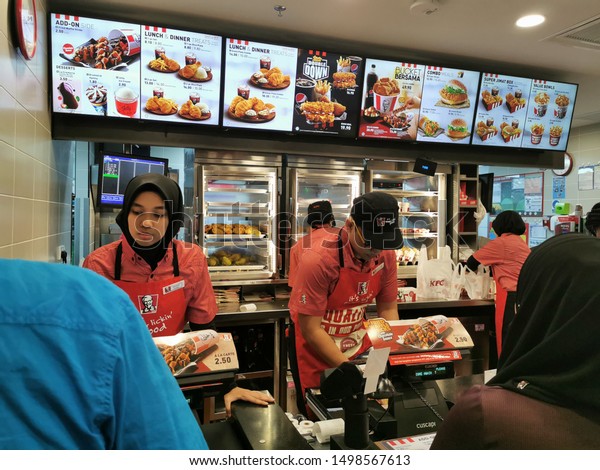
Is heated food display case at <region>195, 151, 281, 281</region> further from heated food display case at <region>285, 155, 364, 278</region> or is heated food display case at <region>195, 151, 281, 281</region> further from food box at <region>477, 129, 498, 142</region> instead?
food box at <region>477, 129, 498, 142</region>

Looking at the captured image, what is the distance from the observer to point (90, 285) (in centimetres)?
53

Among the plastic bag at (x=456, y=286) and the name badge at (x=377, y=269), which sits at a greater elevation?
the name badge at (x=377, y=269)

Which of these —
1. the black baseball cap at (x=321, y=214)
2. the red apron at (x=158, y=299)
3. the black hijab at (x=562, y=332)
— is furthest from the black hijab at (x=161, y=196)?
the black baseball cap at (x=321, y=214)

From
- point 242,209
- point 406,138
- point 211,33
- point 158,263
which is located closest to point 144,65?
point 211,33

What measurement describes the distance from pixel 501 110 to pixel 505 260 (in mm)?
1664

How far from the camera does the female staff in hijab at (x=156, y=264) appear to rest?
2148mm

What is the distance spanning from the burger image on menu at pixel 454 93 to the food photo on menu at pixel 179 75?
7.49 ft

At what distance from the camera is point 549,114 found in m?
4.85

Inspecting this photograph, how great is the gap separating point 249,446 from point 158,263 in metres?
1.34

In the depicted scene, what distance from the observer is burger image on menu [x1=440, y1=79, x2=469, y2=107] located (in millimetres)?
4430

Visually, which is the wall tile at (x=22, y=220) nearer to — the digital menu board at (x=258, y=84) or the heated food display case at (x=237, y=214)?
the heated food display case at (x=237, y=214)

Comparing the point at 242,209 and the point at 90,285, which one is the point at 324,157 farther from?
the point at 90,285

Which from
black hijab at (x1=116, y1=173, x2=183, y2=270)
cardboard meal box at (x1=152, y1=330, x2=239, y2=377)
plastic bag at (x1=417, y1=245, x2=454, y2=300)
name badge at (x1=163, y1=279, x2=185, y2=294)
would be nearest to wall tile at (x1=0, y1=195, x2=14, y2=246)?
black hijab at (x1=116, y1=173, x2=183, y2=270)

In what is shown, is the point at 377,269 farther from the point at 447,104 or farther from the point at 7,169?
the point at 447,104
